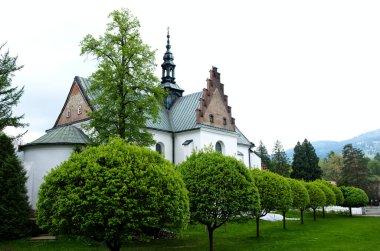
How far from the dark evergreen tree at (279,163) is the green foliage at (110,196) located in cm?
7330

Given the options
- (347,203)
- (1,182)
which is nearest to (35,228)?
(1,182)

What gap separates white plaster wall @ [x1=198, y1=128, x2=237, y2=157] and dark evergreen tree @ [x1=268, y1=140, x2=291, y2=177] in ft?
140

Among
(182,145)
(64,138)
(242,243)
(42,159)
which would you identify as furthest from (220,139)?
(242,243)

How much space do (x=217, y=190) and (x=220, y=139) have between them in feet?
80.0

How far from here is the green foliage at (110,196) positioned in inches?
464

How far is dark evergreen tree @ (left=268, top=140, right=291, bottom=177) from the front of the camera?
84125 millimetres

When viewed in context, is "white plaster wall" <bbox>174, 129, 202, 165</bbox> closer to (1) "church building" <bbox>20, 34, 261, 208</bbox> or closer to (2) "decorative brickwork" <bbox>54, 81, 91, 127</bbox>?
(1) "church building" <bbox>20, 34, 261, 208</bbox>

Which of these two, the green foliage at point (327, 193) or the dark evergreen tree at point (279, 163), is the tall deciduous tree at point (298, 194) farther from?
the dark evergreen tree at point (279, 163)

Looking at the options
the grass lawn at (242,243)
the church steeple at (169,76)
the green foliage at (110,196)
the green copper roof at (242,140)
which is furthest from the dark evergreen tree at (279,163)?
the green foliage at (110,196)

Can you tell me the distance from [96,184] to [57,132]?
22.3m

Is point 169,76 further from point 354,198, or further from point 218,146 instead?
point 354,198

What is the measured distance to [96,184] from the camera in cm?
1205

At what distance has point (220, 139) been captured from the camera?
137 ft

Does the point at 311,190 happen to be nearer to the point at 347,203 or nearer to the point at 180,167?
the point at 347,203
